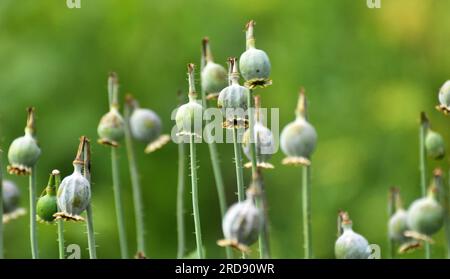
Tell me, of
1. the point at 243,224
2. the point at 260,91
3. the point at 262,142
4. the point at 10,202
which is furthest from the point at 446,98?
the point at 260,91

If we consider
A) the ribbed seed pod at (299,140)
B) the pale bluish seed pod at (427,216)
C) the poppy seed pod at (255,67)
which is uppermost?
the poppy seed pod at (255,67)

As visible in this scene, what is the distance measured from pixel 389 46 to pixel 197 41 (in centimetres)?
64

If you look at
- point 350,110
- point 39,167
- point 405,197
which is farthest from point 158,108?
point 405,197

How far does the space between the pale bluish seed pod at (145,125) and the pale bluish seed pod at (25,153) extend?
0.40 m

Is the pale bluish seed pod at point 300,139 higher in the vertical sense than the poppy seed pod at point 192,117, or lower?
lower

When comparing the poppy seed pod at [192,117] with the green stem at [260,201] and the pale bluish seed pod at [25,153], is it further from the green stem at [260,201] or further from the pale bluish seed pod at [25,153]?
the pale bluish seed pod at [25,153]

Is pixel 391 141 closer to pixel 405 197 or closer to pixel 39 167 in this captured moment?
pixel 405 197

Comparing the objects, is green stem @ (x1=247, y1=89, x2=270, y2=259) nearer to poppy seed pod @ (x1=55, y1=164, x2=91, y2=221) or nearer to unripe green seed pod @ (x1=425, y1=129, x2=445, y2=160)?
poppy seed pod @ (x1=55, y1=164, x2=91, y2=221)

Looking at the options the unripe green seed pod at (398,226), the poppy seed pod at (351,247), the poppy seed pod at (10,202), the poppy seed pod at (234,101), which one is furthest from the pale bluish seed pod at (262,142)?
the poppy seed pod at (10,202)

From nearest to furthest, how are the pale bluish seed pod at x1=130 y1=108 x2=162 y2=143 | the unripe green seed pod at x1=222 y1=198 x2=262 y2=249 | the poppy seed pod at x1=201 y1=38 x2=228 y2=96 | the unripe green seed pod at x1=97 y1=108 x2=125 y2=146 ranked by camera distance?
1. the unripe green seed pod at x1=222 y1=198 x2=262 y2=249
2. the poppy seed pod at x1=201 y1=38 x2=228 y2=96
3. the unripe green seed pod at x1=97 y1=108 x2=125 y2=146
4. the pale bluish seed pod at x1=130 y1=108 x2=162 y2=143

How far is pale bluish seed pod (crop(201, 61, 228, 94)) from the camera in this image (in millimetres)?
1323

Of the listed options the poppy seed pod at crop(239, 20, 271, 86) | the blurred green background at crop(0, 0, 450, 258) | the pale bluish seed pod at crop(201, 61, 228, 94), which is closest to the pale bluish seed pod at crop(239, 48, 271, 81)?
the poppy seed pod at crop(239, 20, 271, 86)

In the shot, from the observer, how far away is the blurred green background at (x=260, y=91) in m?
2.67
